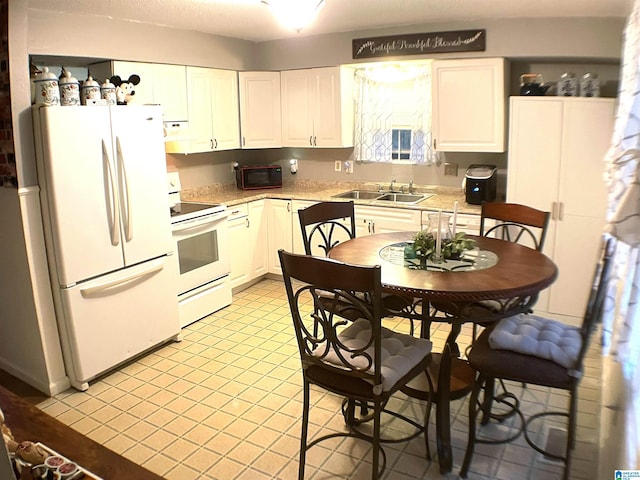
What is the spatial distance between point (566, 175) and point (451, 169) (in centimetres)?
116

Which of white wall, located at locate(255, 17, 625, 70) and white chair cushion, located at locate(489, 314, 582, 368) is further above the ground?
white wall, located at locate(255, 17, 625, 70)

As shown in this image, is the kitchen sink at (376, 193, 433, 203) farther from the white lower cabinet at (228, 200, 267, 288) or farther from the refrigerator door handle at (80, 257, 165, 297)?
the refrigerator door handle at (80, 257, 165, 297)

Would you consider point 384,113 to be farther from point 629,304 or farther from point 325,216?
point 629,304

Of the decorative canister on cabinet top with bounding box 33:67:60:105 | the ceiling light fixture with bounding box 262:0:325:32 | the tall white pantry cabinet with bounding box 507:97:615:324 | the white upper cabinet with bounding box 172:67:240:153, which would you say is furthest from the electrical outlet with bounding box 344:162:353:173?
the decorative canister on cabinet top with bounding box 33:67:60:105

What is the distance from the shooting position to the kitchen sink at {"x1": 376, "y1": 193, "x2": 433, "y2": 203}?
15.5 ft

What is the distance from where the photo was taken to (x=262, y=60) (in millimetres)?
5273

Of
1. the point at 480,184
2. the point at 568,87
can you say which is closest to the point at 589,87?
the point at 568,87

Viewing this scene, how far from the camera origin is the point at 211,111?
187 inches

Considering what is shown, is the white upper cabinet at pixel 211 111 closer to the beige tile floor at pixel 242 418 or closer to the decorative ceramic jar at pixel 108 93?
the decorative ceramic jar at pixel 108 93

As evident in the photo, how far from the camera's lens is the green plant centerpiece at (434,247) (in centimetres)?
261

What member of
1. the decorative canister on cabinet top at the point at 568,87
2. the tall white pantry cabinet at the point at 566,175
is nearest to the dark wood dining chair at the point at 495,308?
the tall white pantry cabinet at the point at 566,175

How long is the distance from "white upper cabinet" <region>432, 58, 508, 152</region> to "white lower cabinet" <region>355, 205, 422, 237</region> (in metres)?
0.67

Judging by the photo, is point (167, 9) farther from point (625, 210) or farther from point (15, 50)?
point (625, 210)

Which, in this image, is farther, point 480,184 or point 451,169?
point 451,169
